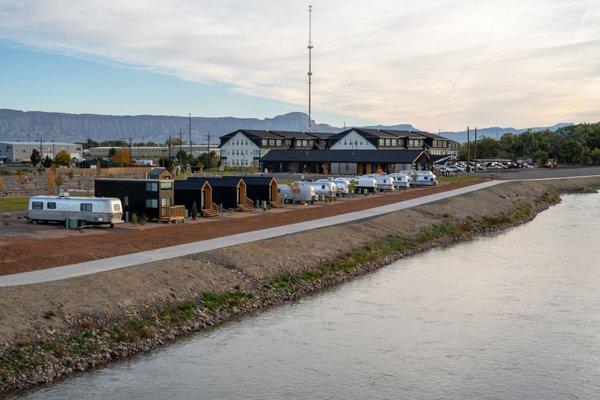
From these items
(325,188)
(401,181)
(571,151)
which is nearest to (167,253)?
(325,188)

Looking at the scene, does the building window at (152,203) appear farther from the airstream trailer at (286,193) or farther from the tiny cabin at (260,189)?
the airstream trailer at (286,193)

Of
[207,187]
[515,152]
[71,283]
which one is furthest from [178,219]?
[515,152]

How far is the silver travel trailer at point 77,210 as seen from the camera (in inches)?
1524

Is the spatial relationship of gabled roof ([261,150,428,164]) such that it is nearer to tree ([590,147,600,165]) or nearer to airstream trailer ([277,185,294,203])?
airstream trailer ([277,185,294,203])

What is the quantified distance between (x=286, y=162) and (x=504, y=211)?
157 ft

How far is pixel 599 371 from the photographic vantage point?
70.3ft

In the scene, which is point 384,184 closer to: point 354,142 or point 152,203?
point 152,203

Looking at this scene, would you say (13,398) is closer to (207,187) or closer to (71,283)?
(71,283)

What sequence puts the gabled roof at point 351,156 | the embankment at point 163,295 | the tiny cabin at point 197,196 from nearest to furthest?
the embankment at point 163,295 → the tiny cabin at point 197,196 → the gabled roof at point 351,156

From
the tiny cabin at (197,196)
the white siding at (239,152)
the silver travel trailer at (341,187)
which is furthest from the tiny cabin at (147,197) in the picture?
the white siding at (239,152)

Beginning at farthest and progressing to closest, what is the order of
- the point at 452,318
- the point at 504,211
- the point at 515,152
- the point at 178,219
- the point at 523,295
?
the point at 515,152
the point at 504,211
the point at 178,219
the point at 523,295
the point at 452,318

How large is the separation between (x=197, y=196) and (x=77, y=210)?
10.2m

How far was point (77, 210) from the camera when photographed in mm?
38938

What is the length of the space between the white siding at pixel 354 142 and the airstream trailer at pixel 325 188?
52845mm
